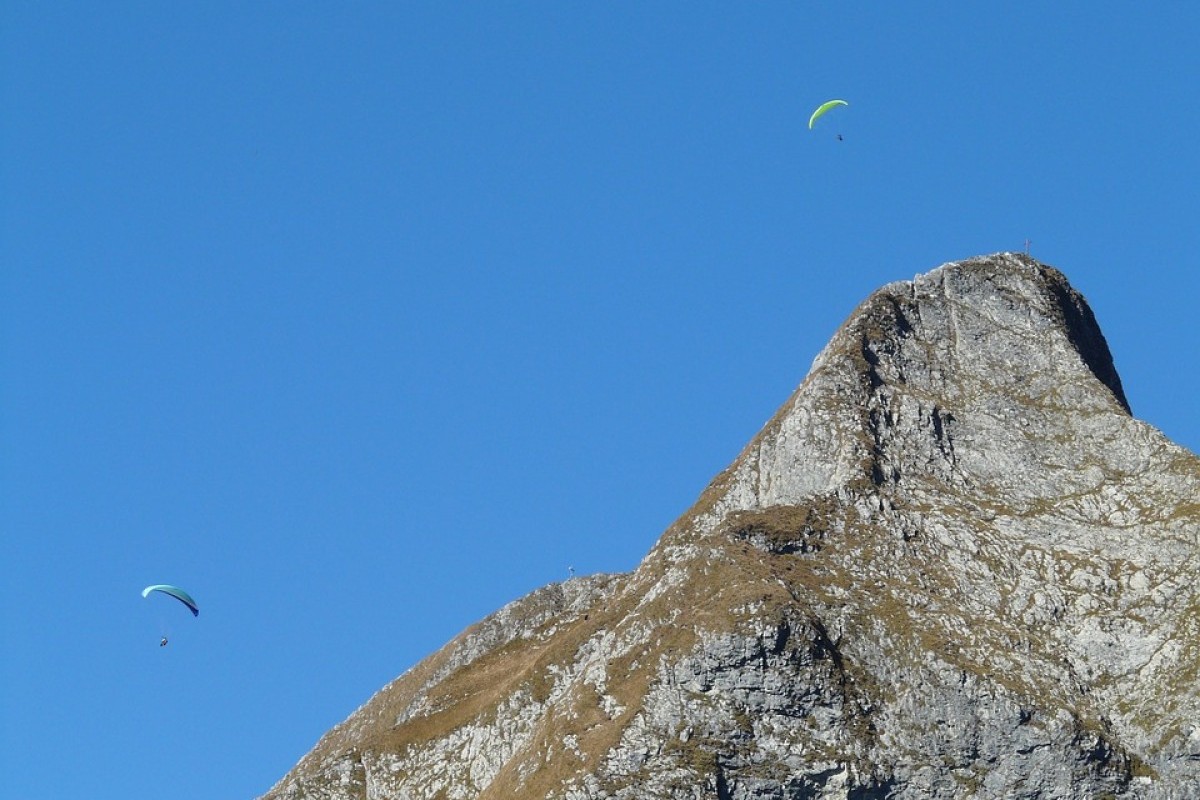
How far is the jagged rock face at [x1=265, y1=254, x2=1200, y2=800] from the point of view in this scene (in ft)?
463

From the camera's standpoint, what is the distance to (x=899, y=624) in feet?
493

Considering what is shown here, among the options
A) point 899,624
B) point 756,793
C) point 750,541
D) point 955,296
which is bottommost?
point 756,793

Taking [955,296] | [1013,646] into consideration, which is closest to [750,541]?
[1013,646]

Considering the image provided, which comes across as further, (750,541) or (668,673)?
(750,541)

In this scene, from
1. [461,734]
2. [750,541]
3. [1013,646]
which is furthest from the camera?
[461,734]

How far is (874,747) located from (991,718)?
838cm

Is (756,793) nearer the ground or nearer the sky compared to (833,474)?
nearer the ground

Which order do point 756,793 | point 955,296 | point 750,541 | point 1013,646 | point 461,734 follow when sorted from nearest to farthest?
point 756,793, point 1013,646, point 750,541, point 461,734, point 955,296

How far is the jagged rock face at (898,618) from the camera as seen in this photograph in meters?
141

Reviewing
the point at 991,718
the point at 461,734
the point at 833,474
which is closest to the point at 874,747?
the point at 991,718

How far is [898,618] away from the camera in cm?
15100

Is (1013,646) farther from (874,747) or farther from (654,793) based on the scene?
(654,793)

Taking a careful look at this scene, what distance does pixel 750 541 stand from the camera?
15988cm

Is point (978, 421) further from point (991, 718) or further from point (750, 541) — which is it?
point (991, 718)
